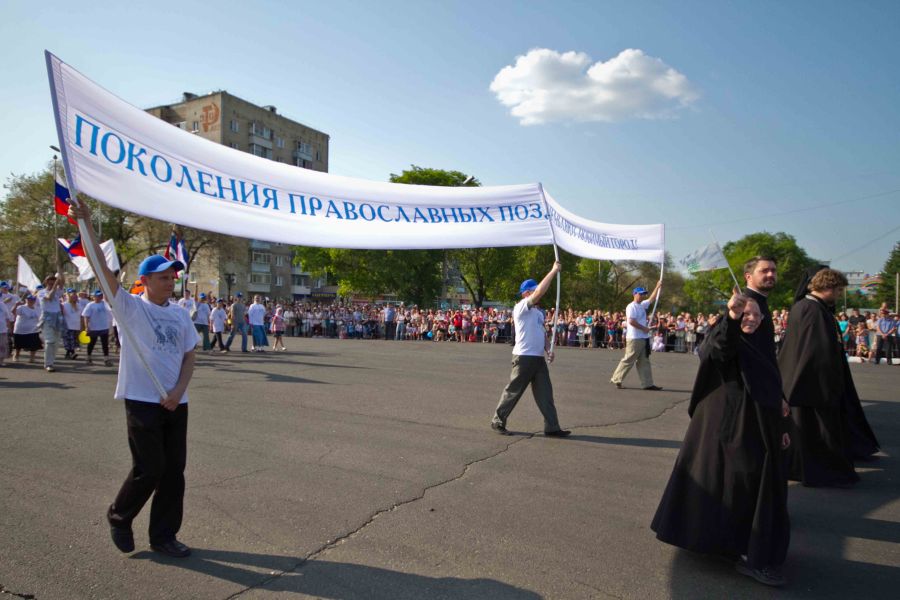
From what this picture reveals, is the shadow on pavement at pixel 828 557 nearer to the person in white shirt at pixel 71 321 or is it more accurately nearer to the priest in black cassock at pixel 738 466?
the priest in black cassock at pixel 738 466

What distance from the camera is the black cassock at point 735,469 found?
142 inches

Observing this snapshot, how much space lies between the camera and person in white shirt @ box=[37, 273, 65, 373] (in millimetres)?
13172

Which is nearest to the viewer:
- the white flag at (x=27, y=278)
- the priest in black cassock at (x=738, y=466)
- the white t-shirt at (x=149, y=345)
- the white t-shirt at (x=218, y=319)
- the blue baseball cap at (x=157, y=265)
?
the priest in black cassock at (x=738, y=466)

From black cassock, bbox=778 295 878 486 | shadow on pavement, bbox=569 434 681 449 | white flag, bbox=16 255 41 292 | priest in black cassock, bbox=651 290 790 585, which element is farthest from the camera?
white flag, bbox=16 255 41 292

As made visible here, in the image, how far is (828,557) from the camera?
158 inches

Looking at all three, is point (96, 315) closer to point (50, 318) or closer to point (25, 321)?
point (50, 318)

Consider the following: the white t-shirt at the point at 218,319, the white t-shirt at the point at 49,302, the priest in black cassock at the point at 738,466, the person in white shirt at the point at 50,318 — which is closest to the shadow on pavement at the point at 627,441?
the priest in black cassock at the point at 738,466

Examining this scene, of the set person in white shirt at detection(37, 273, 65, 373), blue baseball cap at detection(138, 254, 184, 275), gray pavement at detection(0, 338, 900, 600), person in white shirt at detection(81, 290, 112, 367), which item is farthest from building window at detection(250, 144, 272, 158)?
blue baseball cap at detection(138, 254, 184, 275)

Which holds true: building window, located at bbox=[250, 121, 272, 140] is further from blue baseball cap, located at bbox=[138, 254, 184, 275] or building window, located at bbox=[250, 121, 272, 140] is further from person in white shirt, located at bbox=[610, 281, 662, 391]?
blue baseball cap, located at bbox=[138, 254, 184, 275]

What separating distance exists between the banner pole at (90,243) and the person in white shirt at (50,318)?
36.8 ft

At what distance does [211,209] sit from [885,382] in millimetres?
15617

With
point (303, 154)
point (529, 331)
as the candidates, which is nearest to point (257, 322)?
point (529, 331)

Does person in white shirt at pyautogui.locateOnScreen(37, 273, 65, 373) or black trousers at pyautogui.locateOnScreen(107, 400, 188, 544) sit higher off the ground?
person in white shirt at pyautogui.locateOnScreen(37, 273, 65, 373)

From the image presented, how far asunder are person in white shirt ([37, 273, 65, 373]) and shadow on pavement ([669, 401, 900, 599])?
543 inches
